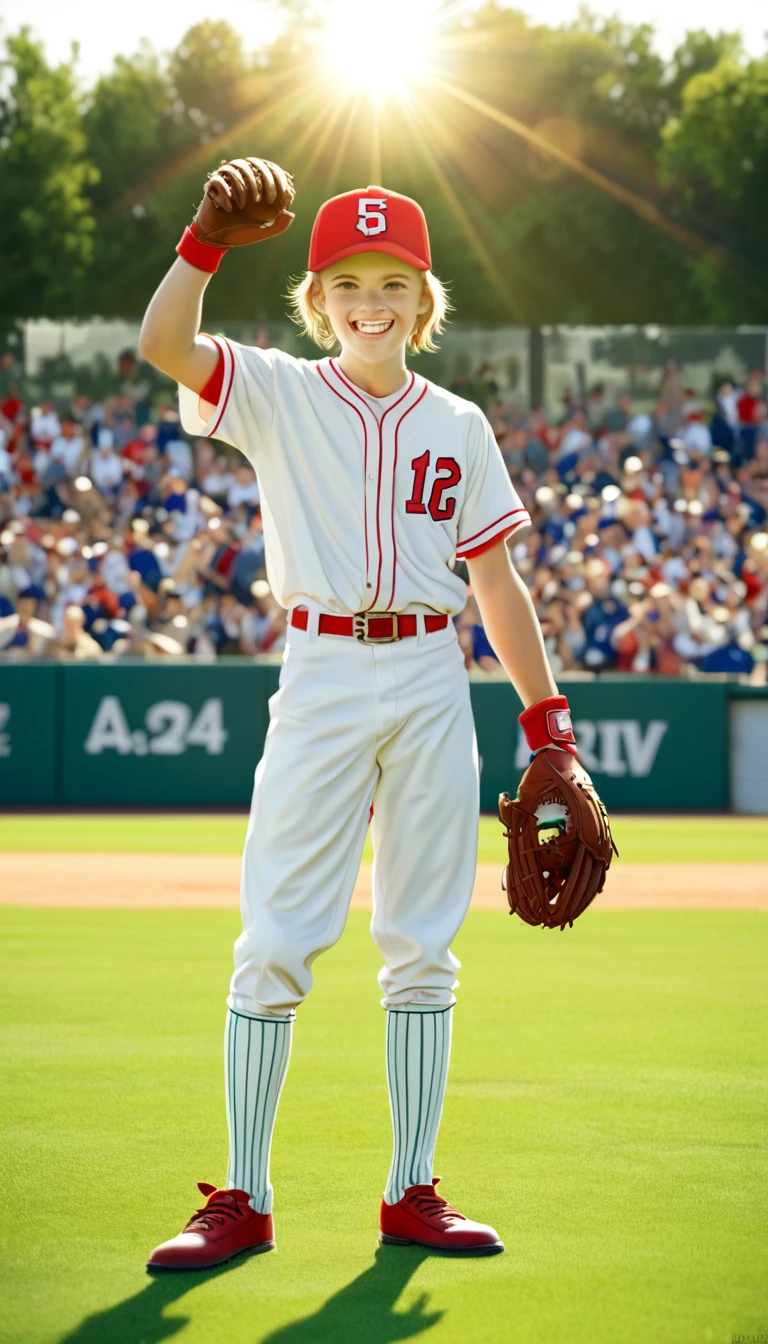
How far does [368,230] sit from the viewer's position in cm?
343

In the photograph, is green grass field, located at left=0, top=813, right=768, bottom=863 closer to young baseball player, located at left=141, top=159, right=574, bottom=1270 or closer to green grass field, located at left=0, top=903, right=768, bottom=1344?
green grass field, located at left=0, top=903, right=768, bottom=1344

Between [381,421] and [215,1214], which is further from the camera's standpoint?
[381,421]

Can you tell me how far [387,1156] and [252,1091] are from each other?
0.88 metres

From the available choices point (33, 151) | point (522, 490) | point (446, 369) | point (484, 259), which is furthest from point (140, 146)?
point (522, 490)

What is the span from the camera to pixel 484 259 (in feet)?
131

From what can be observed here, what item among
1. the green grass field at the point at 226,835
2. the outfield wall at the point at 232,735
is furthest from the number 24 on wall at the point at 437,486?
the outfield wall at the point at 232,735

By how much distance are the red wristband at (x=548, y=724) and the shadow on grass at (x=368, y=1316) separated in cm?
118

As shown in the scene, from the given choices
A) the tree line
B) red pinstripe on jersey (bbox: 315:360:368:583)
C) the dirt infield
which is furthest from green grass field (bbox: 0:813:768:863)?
the tree line

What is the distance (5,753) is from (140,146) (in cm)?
3196

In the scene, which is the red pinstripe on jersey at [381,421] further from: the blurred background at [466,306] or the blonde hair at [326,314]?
the blurred background at [466,306]

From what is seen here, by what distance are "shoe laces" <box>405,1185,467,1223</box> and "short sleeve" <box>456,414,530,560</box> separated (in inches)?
55.7

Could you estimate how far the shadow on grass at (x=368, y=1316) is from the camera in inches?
111

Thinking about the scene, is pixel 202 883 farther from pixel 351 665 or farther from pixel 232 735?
pixel 351 665

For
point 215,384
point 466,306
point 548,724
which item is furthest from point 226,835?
point 466,306
